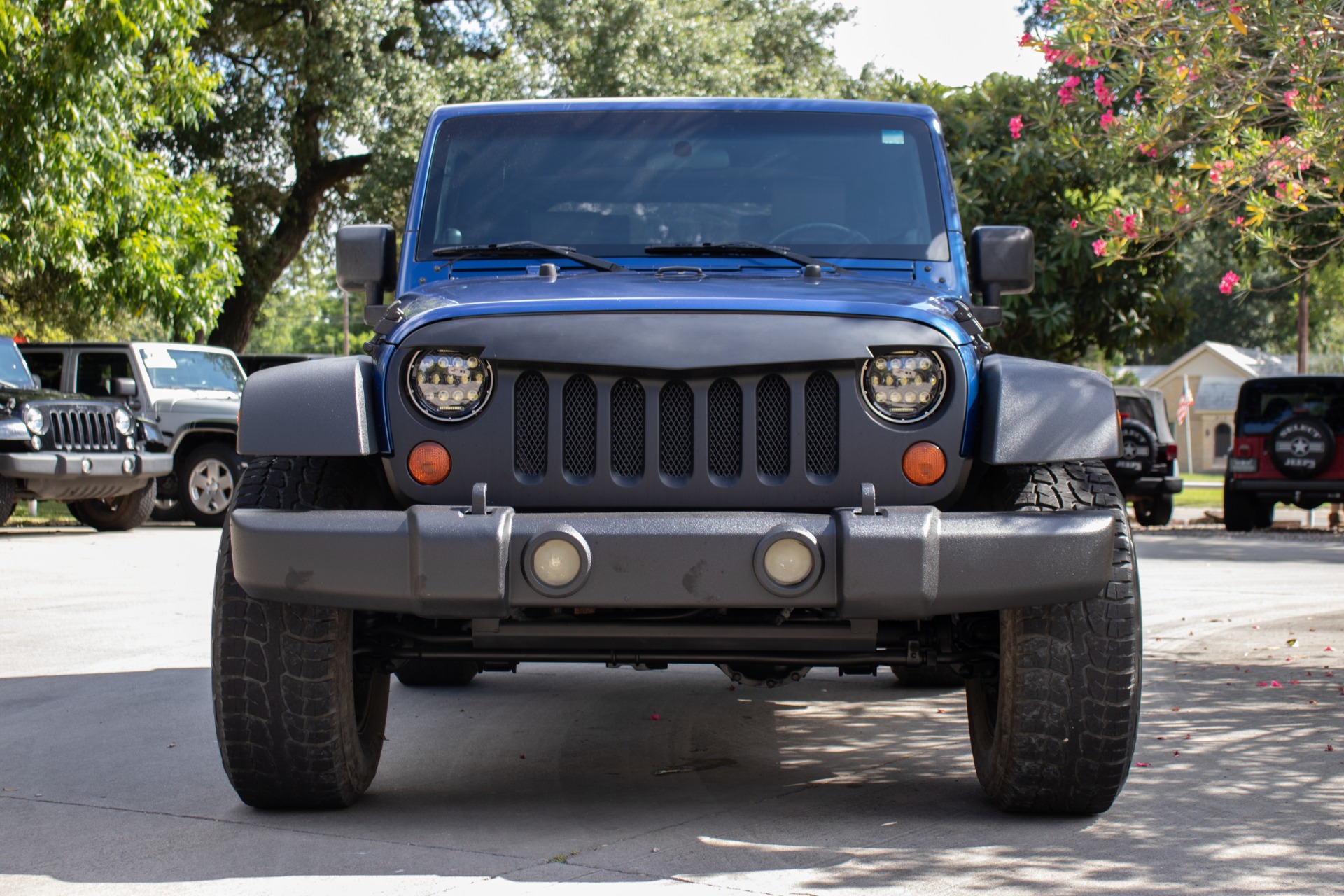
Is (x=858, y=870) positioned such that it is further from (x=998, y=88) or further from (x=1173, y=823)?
(x=998, y=88)

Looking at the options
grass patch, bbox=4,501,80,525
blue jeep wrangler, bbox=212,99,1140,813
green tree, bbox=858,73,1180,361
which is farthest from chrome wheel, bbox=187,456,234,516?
blue jeep wrangler, bbox=212,99,1140,813

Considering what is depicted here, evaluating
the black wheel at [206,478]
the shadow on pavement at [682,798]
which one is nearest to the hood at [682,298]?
the shadow on pavement at [682,798]

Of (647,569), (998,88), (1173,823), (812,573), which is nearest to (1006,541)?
(812,573)

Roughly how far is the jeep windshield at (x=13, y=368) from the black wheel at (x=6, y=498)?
106 centimetres

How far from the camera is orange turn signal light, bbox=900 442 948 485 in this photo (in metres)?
3.94

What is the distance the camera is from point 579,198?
5.25 meters

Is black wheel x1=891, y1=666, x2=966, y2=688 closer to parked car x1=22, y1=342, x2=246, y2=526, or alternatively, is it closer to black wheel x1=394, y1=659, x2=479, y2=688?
black wheel x1=394, y1=659, x2=479, y2=688

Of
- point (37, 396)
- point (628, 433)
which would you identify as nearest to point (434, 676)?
point (628, 433)

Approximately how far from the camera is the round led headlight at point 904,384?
3973 mm

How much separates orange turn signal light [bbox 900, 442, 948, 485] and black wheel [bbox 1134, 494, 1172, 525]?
1652 centimetres

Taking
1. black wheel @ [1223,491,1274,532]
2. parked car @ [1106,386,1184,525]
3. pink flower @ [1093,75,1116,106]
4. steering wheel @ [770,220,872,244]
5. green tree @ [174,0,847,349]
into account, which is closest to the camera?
steering wheel @ [770,220,872,244]

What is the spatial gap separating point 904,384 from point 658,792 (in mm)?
1542

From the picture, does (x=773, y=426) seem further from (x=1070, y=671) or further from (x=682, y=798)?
(x=682, y=798)

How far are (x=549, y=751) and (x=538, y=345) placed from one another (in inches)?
76.6
